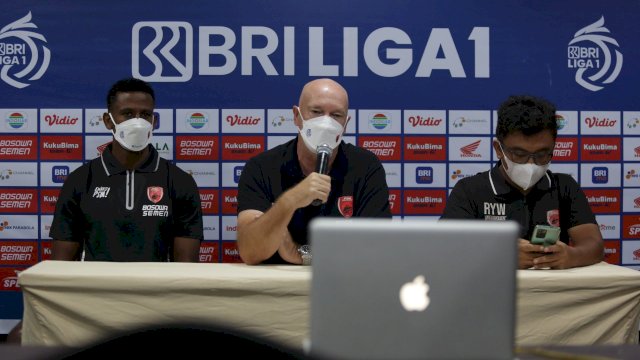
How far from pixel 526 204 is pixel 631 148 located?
134 cm

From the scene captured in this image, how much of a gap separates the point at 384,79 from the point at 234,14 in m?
→ 0.84

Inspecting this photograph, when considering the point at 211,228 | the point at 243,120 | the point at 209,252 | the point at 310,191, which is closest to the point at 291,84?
the point at 243,120

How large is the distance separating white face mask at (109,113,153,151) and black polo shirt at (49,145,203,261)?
4.6 inches

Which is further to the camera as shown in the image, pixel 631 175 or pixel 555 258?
pixel 631 175

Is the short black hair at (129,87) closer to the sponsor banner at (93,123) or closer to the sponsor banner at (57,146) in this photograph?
the sponsor banner at (93,123)

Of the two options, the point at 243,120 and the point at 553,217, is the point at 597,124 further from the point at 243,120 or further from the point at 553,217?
the point at 243,120

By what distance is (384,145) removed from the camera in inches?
126

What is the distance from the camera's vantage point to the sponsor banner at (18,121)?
3.15 m

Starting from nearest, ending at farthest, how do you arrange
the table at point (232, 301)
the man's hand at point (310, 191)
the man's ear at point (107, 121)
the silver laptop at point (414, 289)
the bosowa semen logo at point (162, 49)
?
the silver laptop at point (414, 289)
the table at point (232, 301)
the man's hand at point (310, 191)
the man's ear at point (107, 121)
the bosowa semen logo at point (162, 49)

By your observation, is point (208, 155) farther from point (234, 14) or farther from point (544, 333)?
point (544, 333)

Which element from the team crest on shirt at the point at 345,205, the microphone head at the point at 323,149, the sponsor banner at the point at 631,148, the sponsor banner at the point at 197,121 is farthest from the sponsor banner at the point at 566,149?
the sponsor banner at the point at 197,121

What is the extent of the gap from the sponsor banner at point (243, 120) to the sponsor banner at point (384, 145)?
1.73 feet

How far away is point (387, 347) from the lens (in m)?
0.78

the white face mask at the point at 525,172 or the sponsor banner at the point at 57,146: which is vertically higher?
the sponsor banner at the point at 57,146
